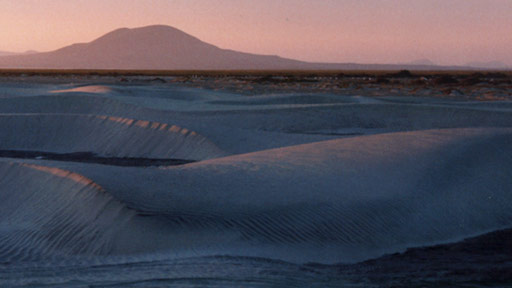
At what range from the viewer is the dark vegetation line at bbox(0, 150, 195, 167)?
9086mm

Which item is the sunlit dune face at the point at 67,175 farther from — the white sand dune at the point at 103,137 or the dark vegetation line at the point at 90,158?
the white sand dune at the point at 103,137

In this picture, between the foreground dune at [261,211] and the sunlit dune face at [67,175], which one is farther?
the sunlit dune face at [67,175]

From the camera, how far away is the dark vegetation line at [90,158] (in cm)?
909

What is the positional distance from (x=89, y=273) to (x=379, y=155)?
3.71 metres

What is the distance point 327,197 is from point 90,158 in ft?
18.8

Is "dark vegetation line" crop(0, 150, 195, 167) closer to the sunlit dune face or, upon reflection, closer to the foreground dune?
the foreground dune

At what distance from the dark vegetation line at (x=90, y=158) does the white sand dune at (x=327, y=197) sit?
2646 millimetres

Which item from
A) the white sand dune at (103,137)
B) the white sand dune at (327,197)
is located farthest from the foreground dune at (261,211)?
the white sand dune at (103,137)

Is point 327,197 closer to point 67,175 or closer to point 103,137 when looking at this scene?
point 67,175

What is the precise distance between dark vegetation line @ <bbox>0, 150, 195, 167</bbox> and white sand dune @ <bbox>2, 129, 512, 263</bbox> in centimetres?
265

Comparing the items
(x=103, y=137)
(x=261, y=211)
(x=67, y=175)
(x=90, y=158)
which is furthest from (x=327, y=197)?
(x=103, y=137)

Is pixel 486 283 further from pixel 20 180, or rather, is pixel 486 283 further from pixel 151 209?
pixel 20 180

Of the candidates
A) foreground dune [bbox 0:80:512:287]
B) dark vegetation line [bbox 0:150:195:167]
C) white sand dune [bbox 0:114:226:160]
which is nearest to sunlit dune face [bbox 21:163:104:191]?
foreground dune [bbox 0:80:512:287]

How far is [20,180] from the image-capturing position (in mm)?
6117
